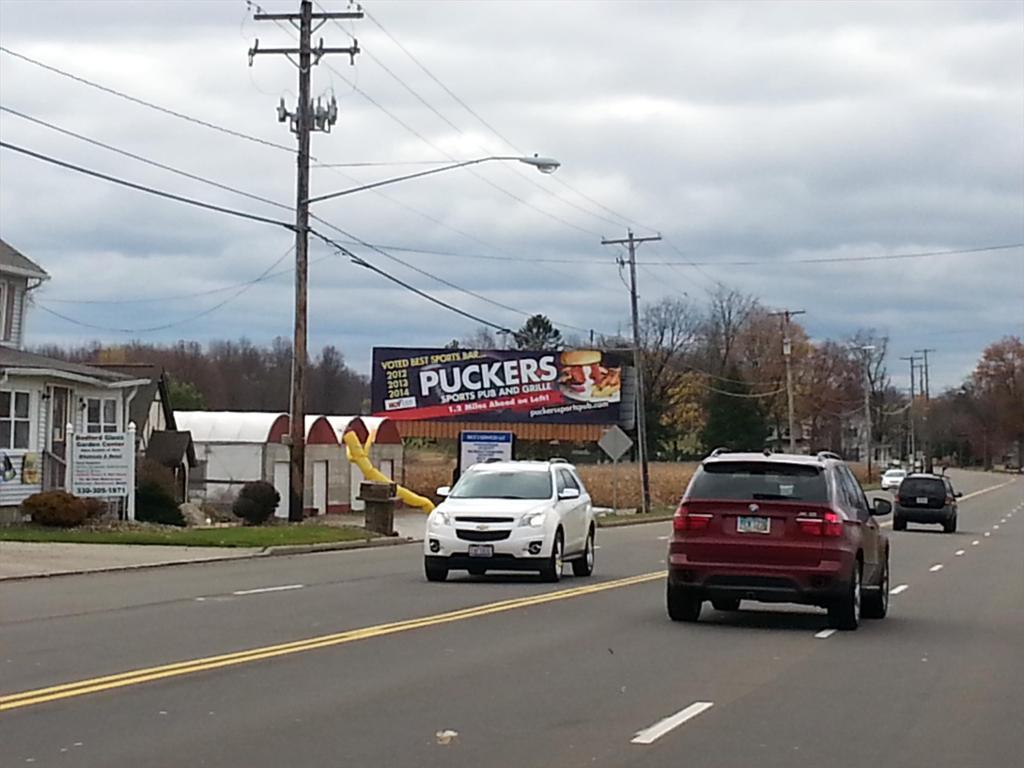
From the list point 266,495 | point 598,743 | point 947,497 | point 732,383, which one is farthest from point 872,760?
point 732,383

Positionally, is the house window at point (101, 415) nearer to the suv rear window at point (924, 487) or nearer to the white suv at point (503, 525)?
the white suv at point (503, 525)

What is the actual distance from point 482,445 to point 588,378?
78.0 feet

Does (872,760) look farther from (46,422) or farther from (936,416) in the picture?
(936,416)

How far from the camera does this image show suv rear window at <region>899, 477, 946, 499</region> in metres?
44.6

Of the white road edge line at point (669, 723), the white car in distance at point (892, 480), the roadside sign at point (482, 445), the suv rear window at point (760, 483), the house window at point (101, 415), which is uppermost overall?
the house window at point (101, 415)

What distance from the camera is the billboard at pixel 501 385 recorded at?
7225 centimetres

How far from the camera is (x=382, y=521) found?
1451 inches

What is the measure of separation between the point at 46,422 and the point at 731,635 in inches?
941

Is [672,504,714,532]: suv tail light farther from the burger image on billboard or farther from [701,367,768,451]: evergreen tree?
[701,367,768,451]: evergreen tree

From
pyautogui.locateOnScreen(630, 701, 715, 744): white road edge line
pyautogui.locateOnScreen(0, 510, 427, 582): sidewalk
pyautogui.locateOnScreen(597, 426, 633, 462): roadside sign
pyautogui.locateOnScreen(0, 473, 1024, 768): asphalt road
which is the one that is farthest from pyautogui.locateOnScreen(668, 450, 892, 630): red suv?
pyautogui.locateOnScreen(597, 426, 633, 462): roadside sign

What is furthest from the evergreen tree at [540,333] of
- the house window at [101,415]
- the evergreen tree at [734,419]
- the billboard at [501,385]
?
the house window at [101,415]

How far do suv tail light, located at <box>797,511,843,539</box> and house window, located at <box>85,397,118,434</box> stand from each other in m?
26.3

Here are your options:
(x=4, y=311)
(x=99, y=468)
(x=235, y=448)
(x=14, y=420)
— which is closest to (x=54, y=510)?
(x=99, y=468)

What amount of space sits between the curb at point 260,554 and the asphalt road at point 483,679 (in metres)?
1.35
